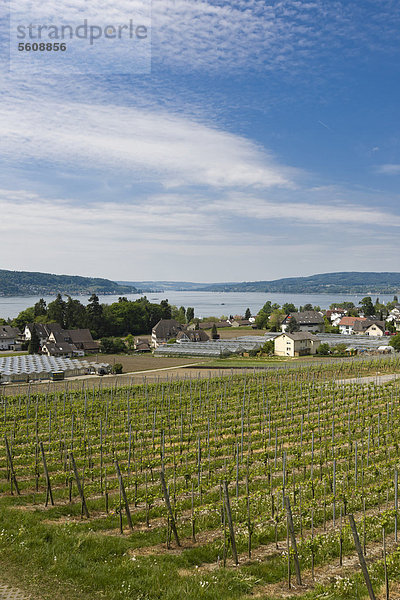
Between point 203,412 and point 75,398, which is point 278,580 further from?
point 75,398

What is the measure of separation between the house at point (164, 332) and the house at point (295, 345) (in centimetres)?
2404

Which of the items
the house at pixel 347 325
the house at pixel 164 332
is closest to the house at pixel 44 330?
the house at pixel 164 332

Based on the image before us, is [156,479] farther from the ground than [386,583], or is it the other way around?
[386,583]

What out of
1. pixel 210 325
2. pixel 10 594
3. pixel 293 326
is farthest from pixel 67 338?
pixel 10 594

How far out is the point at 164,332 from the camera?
8462 centimetres

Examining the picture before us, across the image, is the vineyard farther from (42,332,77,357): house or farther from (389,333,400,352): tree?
(42,332,77,357): house

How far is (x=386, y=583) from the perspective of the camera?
23.1 feet

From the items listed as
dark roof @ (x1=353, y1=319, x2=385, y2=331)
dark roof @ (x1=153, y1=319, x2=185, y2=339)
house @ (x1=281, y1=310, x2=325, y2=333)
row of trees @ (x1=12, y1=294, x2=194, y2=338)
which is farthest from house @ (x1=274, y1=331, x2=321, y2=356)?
row of trees @ (x1=12, y1=294, x2=194, y2=338)

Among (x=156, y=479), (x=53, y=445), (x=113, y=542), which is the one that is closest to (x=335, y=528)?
(x=113, y=542)

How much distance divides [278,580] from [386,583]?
5.86 ft

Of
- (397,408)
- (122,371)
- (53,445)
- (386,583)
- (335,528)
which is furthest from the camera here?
(122,371)

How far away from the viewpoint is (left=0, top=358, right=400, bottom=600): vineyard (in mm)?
7684

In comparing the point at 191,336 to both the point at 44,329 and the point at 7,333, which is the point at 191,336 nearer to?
the point at 44,329

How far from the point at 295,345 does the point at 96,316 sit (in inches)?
1513
